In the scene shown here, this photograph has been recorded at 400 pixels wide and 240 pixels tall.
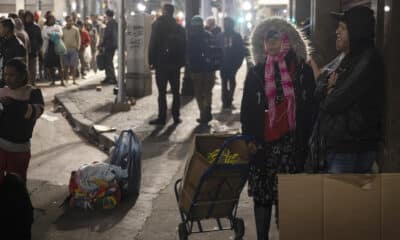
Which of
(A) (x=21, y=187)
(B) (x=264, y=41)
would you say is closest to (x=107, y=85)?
(B) (x=264, y=41)

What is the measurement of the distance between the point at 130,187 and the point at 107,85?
11.5 m

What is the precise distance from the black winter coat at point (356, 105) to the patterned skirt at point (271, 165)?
1.33 ft

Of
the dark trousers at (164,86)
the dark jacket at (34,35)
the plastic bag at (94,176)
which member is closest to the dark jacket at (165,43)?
the dark trousers at (164,86)

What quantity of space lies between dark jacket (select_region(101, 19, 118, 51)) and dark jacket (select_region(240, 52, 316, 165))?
13412 millimetres

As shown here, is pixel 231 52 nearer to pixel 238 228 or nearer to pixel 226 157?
pixel 238 228

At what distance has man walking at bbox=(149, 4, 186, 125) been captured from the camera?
38.6 ft

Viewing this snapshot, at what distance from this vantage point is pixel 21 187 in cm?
375

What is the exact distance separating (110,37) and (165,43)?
675cm

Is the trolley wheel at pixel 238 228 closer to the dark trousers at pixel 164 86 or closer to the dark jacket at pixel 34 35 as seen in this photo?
the dark trousers at pixel 164 86

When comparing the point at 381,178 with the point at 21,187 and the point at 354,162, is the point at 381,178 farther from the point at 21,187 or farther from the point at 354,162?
the point at 21,187

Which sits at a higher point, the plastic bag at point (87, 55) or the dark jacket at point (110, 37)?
the dark jacket at point (110, 37)

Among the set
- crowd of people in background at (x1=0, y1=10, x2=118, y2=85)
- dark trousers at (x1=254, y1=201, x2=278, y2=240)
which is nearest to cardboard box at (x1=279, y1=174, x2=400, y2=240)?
dark trousers at (x1=254, y1=201, x2=278, y2=240)

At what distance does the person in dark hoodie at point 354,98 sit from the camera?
4.47 meters

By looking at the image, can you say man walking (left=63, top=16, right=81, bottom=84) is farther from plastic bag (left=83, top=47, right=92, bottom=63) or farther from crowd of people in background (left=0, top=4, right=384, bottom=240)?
crowd of people in background (left=0, top=4, right=384, bottom=240)
